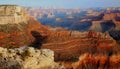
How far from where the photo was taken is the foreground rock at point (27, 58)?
65.6 feet

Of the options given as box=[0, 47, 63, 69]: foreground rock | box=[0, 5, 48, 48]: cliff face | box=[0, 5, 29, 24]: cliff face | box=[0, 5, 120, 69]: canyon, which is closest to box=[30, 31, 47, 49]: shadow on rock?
box=[0, 5, 120, 69]: canyon

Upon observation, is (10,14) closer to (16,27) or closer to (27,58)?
(16,27)

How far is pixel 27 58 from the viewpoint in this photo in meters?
21.1

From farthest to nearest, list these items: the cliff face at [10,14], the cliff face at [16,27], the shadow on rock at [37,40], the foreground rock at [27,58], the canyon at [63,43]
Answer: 1. the cliff face at [10,14]
2. the cliff face at [16,27]
3. the shadow on rock at [37,40]
4. the canyon at [63,43]
5. the foreground rock at [27,58]

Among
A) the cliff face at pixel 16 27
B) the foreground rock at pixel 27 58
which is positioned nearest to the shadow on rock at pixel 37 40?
the cliff face at pixel 16 27

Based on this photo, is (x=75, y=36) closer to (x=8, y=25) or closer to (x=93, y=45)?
(x=93, y=45)

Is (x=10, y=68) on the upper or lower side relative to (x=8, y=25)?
upper

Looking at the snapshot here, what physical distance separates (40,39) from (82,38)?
7.18m

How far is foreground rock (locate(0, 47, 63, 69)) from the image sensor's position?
20.0 metres

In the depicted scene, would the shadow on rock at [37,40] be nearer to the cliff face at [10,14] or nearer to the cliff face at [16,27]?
the cliff face at [16,27]

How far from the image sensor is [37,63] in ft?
70.7

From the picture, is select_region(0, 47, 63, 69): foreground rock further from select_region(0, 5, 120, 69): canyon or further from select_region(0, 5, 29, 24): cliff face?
select_region(0, 5, 29, 24): cliff face

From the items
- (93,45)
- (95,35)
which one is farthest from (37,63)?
(95,35)

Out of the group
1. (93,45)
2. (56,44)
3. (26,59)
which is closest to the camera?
(26,59)
